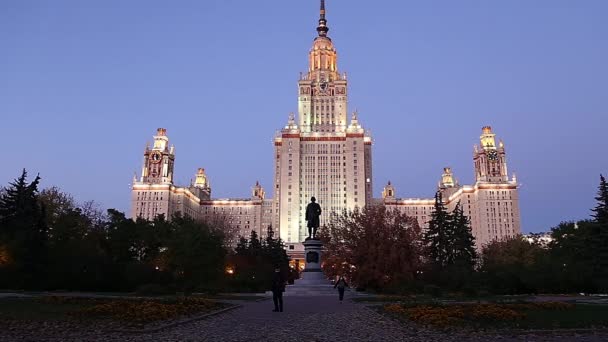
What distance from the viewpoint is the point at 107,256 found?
171ft

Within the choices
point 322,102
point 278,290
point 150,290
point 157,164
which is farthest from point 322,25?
point 278,290

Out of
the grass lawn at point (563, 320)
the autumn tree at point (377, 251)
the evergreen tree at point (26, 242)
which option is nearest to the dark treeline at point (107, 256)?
the evergreen tree at point (26, 242)

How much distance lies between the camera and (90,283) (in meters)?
45.7

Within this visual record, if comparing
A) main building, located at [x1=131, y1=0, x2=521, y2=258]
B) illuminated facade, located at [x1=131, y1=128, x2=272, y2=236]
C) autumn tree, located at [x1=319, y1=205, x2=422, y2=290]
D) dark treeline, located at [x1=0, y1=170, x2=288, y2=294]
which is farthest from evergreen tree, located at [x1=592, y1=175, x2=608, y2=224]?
illuminated facade, located at [x1=131, y1=128, x2=272, y2=236]

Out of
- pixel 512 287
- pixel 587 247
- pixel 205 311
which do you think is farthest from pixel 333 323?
pixel 587 247

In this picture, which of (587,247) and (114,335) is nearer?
(114,335)

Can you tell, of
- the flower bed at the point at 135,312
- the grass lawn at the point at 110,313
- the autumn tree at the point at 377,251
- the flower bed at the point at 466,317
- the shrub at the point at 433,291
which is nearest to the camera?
the flower bed at the point at 466,317

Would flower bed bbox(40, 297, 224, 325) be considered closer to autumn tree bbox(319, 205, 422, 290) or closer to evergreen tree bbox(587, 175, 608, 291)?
autumn tree bbox(319, 205, 422, 290)

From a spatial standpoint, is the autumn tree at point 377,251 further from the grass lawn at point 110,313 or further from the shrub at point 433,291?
the grass lawn at point 110,313

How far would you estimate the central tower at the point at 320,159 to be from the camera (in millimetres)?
162375

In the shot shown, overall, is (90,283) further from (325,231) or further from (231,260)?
(325,231)

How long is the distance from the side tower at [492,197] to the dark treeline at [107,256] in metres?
119

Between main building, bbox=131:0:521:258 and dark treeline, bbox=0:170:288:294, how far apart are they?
93.6 metres

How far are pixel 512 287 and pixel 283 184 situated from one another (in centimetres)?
12292
